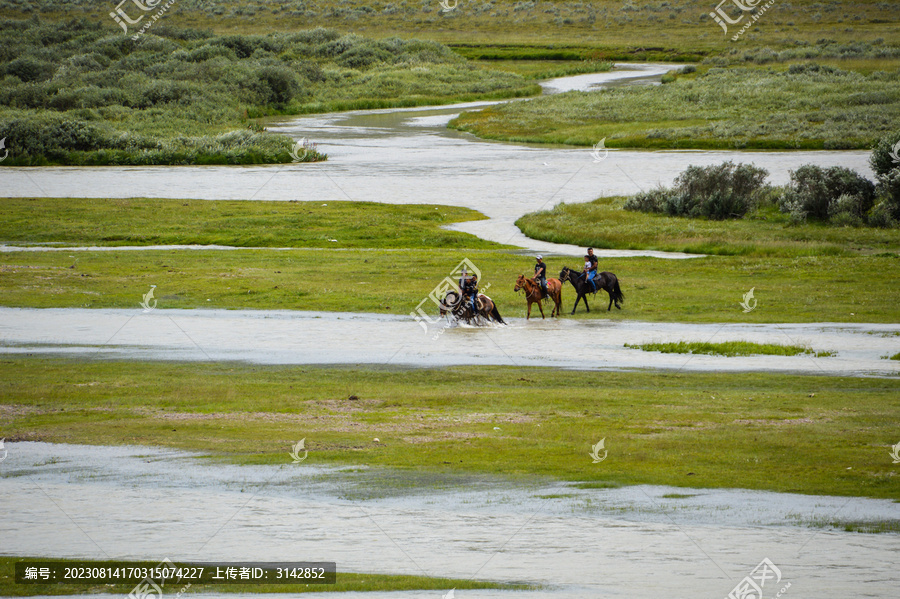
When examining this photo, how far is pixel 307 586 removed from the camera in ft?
38.3

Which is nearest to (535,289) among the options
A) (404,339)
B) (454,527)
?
(404,339)

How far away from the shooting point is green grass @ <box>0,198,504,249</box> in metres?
48.8

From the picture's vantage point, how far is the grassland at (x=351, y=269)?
33656 mm

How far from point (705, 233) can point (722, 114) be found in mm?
51661

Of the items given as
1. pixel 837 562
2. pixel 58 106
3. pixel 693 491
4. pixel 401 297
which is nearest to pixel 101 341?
pixel 401 297

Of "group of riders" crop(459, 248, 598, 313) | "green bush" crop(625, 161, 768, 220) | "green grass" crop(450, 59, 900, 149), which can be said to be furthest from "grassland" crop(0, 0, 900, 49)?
"group of riders" crop(459, 248, 598, 313)

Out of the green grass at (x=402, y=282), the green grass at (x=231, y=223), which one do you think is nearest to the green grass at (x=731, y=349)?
the green grass at (x=402, y=282)

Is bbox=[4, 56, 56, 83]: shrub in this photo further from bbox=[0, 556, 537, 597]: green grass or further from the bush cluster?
bbox=[0, 556, 537, 597]: green grass

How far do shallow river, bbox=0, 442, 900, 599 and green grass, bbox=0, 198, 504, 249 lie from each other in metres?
31.5

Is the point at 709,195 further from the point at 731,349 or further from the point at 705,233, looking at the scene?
the point at 731,349

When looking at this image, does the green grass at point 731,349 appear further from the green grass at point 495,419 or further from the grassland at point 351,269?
the grassland at point 351,269

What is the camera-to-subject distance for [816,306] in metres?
32.3

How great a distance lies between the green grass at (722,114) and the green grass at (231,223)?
3693cm

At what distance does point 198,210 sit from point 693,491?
4513cm
